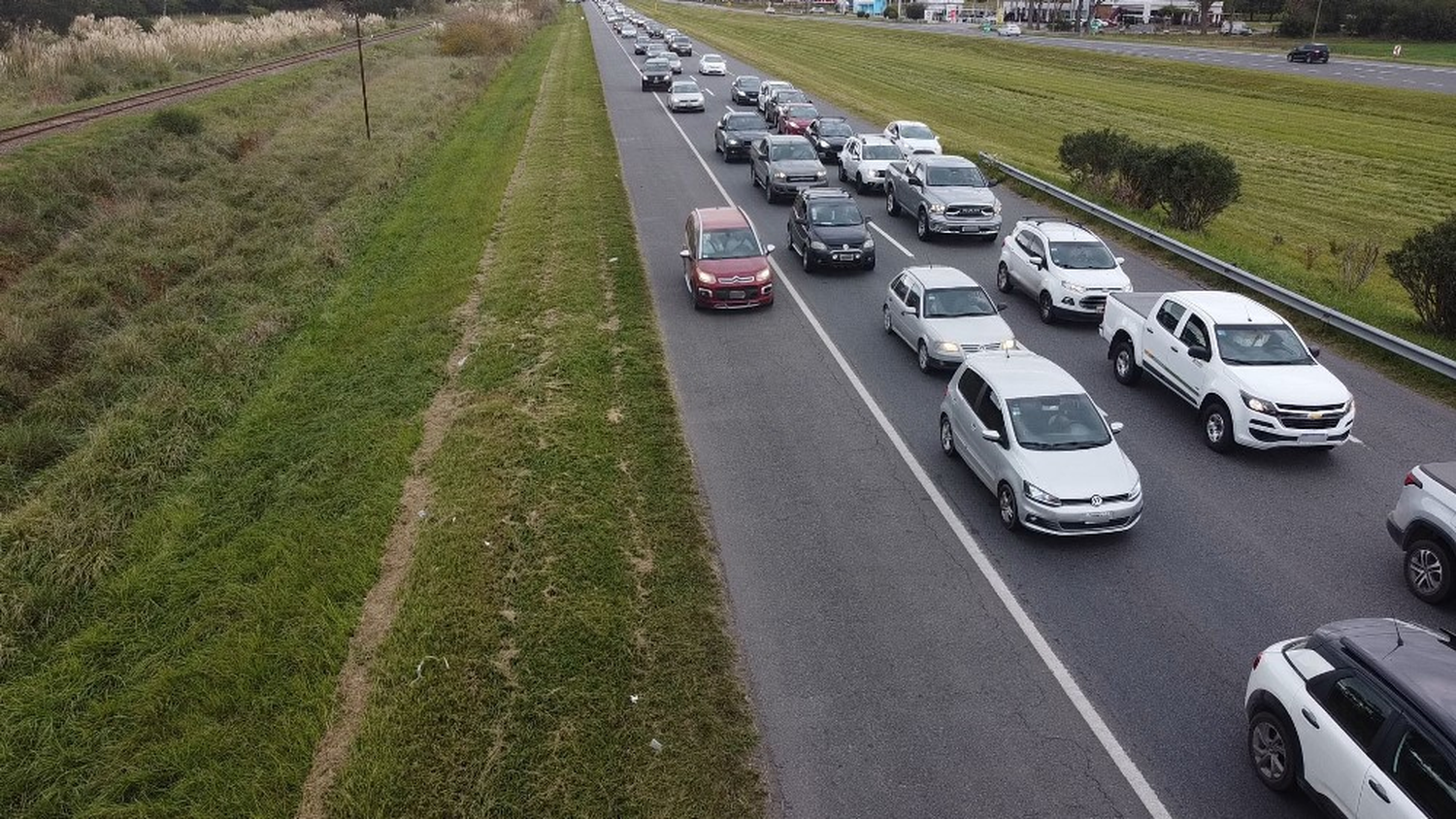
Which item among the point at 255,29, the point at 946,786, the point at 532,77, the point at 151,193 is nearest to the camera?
the point at 946,786

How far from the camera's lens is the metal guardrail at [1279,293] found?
15.3 m

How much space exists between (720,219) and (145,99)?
36.8 meters

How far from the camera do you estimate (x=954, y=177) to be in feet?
80.8

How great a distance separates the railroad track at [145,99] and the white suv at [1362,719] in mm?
38020

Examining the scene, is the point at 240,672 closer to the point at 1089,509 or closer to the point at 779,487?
the point at 779,487

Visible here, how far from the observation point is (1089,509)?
10.7m

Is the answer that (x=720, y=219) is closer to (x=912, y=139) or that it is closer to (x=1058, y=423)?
(x=1058, y=423)

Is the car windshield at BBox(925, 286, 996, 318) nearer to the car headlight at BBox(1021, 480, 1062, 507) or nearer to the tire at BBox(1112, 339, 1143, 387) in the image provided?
the tire at BBox(1112, 339, 1143, 387)

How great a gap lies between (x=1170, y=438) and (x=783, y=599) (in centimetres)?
704

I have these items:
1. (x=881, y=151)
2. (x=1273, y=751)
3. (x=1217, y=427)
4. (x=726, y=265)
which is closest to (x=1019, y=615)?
(x=1273, y=751)

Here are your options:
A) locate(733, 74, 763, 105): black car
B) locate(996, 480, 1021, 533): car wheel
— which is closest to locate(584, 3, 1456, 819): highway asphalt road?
locate(996, 480, 1021, 533): car wheel

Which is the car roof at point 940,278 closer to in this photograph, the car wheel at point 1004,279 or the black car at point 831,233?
the car wheel at point 1004,279

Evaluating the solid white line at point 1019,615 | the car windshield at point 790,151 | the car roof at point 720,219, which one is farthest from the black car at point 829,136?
the solid white line at point 1019,615

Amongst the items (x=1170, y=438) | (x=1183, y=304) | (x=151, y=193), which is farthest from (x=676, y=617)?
(x=151, y=193)
